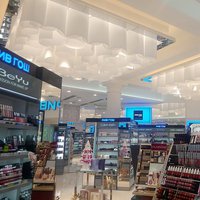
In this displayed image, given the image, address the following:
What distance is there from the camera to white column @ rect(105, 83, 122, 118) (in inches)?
346

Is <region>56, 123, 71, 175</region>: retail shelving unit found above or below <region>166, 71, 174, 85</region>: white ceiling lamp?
below

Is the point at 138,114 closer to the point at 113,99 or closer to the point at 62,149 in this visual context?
the point at 62,149

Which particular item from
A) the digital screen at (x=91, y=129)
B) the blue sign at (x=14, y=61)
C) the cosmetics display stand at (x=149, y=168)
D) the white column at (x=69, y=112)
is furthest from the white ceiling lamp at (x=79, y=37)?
the white column at (x=69, y=112)

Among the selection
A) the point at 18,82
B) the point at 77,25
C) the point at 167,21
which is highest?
the point at 167,21

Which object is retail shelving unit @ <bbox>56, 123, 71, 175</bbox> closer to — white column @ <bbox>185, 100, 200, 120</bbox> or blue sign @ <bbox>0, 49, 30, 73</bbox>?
white column @ <bbox>185, 100, 200, 120</bbox>

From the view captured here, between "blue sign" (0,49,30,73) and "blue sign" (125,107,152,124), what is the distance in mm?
10115

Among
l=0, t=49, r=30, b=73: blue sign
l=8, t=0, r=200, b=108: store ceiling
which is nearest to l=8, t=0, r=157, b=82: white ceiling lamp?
l=8, t=0, r=200, b=108: store ceiling

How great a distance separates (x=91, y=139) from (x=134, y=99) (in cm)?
331

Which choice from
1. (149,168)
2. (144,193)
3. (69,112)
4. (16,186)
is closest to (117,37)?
(16,186)

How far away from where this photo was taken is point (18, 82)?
2.94 metres

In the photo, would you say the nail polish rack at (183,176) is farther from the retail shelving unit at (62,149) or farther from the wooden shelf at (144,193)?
the retail shelving unit at (62,149)

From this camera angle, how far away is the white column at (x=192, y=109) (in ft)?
37.7

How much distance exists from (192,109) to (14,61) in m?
10.2

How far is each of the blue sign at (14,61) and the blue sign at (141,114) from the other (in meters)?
10.1
